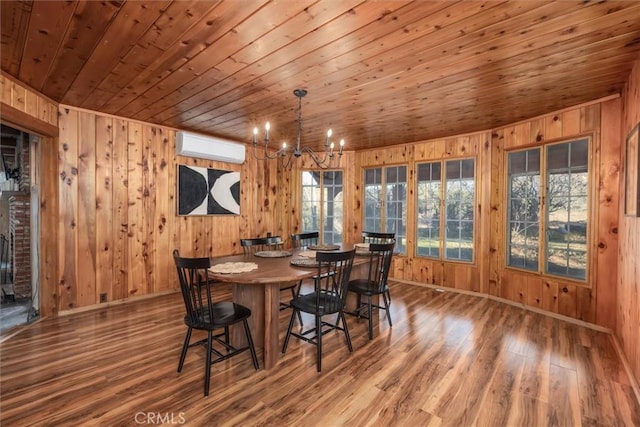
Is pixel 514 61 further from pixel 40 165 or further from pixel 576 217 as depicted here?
pixel 40 165

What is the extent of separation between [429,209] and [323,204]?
6.46ft

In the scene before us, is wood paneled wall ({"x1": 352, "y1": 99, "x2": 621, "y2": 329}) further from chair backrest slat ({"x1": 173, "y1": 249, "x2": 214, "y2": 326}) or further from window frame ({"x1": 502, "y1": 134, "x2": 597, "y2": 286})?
chair backrest slat ({"x1": 173, "y1": 249, "x2": 214, "y2": 326})

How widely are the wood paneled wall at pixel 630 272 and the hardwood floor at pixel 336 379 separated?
0.22m

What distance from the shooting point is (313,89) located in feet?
9.33

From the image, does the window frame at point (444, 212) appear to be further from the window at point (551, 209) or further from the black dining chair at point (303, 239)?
the black dining chair at point (303, 239)

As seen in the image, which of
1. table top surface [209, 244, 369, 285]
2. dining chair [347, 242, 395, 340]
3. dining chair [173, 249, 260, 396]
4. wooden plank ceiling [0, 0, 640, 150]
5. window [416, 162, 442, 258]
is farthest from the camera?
window [416, 162, 442, 258]

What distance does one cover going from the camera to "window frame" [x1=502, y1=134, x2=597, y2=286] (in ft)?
Answer: 10.6

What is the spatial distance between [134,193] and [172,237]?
79 cm

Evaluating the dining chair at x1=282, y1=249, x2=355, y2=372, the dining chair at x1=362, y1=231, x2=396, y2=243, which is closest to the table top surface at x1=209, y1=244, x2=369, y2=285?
the dining chair at x1=282, y1=249, x2=355, y2=372

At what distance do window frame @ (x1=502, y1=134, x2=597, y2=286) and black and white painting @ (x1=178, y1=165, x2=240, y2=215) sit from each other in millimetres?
4130

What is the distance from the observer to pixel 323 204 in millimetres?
5828

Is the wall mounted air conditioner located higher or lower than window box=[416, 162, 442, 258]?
higher

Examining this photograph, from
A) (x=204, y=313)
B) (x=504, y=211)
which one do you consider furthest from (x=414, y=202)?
(x=204, y=313)

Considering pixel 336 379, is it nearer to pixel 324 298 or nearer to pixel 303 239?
pixel 324 298
